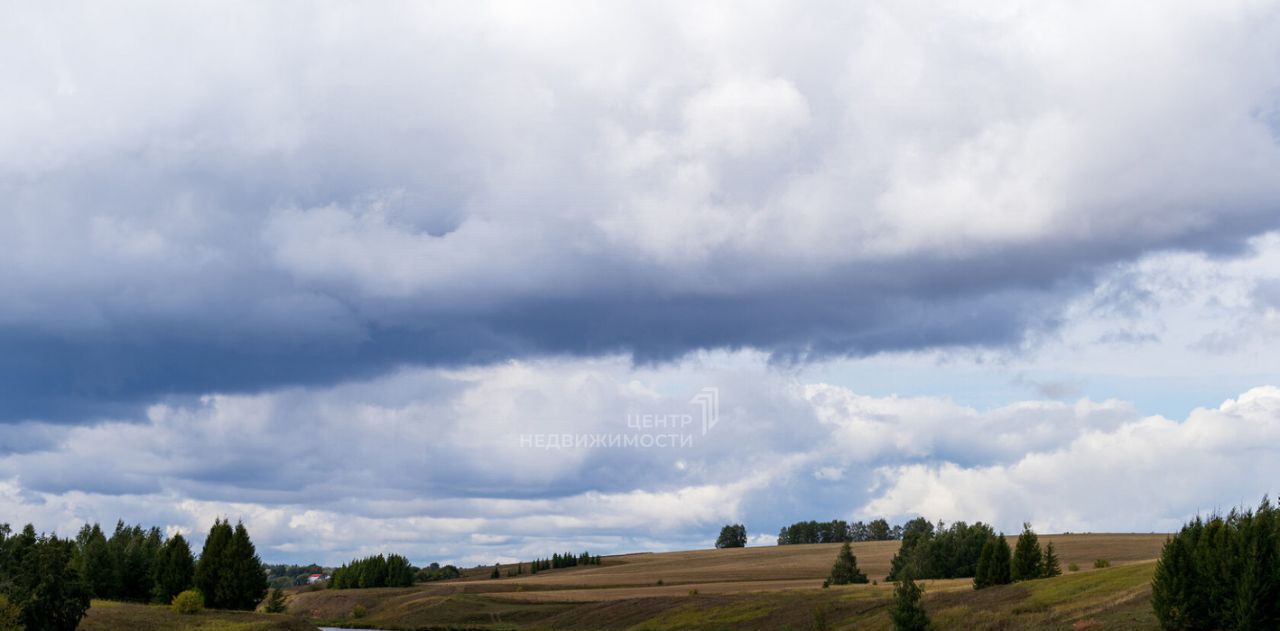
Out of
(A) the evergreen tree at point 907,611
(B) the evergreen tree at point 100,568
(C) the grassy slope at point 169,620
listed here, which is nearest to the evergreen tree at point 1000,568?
(A) the evergreen tree at point 907,611

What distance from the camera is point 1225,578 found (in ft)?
216

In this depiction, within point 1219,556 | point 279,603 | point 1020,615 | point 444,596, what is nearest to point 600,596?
point 444,596

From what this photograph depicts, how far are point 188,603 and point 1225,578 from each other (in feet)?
286

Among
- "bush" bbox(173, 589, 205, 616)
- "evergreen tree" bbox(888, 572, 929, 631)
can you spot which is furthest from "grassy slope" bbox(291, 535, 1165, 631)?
"bush" bbox(173, 589, 205, 616)

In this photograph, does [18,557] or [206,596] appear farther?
[206,596]

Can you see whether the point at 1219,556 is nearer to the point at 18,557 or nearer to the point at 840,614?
the point at 840,614

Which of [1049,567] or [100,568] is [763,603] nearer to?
[1049,567]

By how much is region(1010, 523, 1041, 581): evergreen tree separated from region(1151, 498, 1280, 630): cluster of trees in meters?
39.9

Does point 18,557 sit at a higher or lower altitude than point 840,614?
higher

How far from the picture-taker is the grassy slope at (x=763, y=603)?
80938 millimetres

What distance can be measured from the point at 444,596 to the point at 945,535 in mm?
78751

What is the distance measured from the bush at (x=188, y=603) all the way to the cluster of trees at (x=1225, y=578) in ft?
271

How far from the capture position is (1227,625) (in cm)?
6494

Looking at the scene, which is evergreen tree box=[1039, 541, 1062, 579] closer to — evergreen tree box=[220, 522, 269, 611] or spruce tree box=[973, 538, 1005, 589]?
spruce tree box=[973, 538, 1005, 589]
